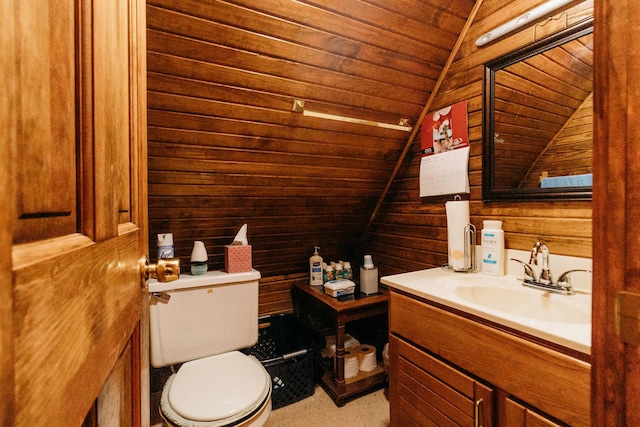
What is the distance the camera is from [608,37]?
1.45 ft

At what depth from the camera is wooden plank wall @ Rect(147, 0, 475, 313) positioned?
1.23m

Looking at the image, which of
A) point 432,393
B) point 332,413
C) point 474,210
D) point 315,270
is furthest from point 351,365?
point 474,210

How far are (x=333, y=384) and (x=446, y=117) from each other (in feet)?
5.45

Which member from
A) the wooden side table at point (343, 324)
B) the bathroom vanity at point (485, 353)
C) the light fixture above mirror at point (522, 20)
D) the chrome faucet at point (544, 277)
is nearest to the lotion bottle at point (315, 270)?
the wooden side table at point (343, 324)

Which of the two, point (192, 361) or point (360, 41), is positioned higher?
point (360, 41)

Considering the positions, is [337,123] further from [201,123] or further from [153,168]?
[153,168]

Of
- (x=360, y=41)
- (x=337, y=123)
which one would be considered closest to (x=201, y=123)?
(x=337, y=123)

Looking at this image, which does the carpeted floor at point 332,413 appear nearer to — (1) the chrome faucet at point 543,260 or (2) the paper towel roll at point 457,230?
(2) the paper towel roll at point 457,230

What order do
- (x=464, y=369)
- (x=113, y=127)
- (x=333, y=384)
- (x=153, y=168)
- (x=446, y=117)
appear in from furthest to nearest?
(x=333, y=384) → (x=446, y=117) → (x=153, y=168) → (x=464, y=369) → (x=113, y=127)

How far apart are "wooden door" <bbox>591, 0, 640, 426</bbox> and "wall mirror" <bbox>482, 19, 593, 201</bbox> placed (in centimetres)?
84

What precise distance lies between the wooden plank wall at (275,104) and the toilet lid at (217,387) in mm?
663

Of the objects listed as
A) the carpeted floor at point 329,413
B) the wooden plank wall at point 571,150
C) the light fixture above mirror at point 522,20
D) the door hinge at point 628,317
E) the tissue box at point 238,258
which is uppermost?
the light fixture above mirror at point 522,20

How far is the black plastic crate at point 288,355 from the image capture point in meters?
1.77

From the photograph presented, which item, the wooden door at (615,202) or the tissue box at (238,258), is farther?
the tissue box at (238,258)
